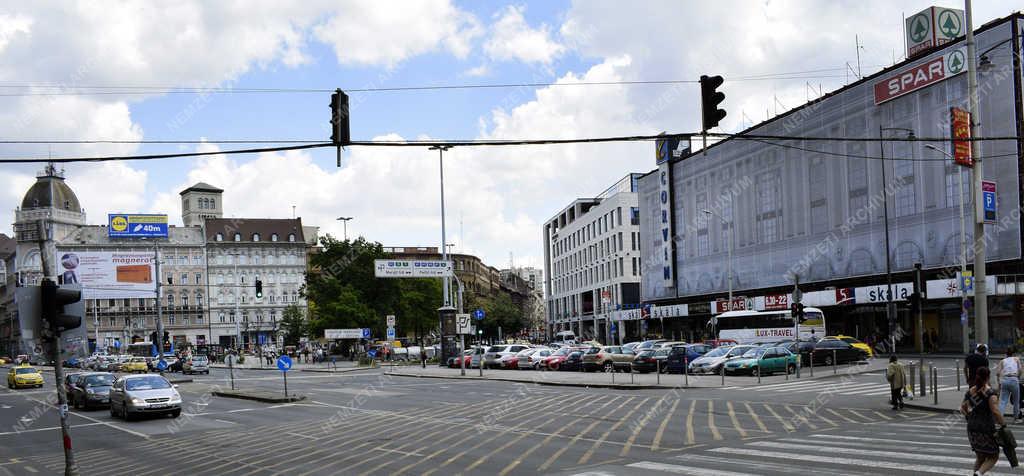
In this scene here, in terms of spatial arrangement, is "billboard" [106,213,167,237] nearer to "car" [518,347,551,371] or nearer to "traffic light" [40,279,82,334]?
"car" [518,347,551,371]

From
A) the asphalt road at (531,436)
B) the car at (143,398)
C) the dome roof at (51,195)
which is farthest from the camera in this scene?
the dome roof at (51,195)

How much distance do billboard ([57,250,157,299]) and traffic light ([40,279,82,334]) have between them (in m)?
81.2

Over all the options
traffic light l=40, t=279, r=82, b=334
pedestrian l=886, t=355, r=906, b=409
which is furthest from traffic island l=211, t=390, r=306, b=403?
pedestrian l=886, t=355, r=906, b=409

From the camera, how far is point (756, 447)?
587 inches

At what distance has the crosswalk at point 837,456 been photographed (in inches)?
484

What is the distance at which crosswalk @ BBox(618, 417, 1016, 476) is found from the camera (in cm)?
1228

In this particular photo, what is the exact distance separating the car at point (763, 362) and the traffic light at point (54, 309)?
29838 millimetres

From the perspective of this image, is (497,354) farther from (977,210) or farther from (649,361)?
(977,210)

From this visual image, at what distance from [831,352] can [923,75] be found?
21.4 meters

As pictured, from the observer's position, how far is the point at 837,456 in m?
13.5

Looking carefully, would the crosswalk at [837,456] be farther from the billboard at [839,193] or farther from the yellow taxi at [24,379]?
the yellow taxi at [24,379]

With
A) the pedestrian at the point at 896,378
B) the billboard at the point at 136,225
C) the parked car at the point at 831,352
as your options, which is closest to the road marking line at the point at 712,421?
the pedestrian at the point at 896,378

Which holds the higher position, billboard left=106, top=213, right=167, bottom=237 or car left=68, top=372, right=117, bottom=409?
billboard left=106, top=213, right=167, bottom=237

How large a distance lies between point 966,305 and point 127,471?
25.7 meters
